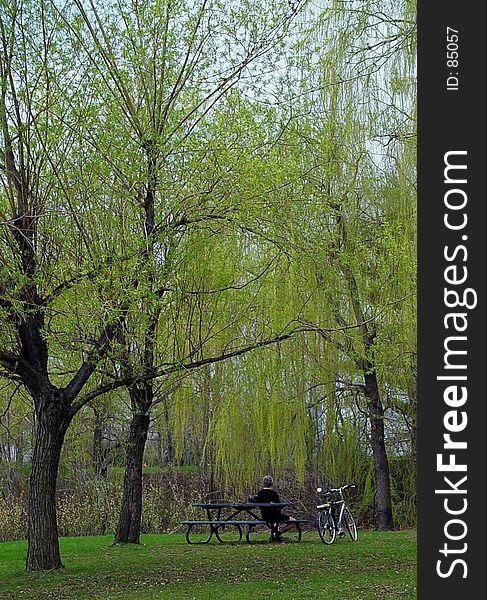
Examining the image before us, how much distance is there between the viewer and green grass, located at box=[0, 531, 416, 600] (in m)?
8.52

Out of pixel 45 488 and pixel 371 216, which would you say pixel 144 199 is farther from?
pixel 371 216

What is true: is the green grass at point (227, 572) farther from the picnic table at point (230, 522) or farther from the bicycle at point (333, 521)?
the picnic table at point (230, 522)

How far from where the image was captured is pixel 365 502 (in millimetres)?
18766

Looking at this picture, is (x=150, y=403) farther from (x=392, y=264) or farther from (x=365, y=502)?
(x=365, y=502)

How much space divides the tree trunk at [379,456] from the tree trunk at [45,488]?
8380mm

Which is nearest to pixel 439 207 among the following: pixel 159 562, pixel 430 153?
pixel 430 153

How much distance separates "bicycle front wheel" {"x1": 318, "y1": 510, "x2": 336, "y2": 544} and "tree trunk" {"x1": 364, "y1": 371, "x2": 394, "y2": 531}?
3564mm

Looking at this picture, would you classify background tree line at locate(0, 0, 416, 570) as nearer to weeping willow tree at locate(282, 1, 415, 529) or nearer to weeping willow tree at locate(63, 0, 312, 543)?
weeping willow tree at locate(63, 0, 312, 543)

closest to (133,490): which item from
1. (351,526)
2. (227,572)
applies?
(351,526)

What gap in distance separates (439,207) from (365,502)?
14707mm

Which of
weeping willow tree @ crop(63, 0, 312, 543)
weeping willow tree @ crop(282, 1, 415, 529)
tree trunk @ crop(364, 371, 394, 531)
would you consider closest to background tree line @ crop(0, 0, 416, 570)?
weeping willow tree @ crop(63, 0, 312, 543)

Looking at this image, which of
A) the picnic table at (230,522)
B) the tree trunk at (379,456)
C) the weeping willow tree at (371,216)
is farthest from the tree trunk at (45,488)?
the tree trunk at (379,456)

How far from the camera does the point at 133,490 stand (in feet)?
47.7

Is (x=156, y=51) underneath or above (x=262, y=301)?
above
